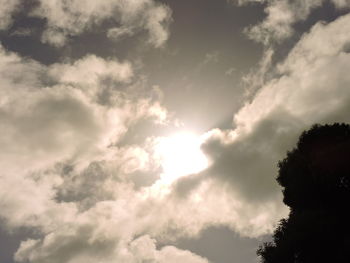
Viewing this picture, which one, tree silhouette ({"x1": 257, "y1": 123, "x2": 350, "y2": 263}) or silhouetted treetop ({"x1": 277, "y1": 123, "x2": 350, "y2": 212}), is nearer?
tree silhouette ({"x1": 257, "y1": 123, "x2": 350, "y2": 263})

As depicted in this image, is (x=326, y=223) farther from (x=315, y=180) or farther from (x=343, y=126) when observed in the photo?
(x=343, y=126)

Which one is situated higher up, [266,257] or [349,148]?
[349,148]

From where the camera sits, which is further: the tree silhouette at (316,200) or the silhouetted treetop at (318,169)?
the silhouetted treetop at (318,169)

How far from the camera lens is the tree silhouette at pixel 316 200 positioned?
29250 millimetres

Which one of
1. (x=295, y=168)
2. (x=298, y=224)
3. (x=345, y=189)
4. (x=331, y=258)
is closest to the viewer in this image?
(x=331, y=258)

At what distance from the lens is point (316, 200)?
33531 millimetres

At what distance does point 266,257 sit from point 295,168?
893cm

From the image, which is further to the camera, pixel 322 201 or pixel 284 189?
pixel 284 189

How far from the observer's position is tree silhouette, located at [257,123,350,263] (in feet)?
96.0

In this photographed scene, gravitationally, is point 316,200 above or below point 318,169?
below

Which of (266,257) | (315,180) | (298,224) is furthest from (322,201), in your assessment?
(266,257)

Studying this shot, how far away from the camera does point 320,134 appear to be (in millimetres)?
36938

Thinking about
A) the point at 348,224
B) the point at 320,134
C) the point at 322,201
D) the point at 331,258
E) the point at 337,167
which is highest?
the point at 320,134

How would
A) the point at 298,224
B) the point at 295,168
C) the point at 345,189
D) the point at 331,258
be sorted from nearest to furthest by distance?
1. the point at 331,258
2. the point at 298,224
3. the point at 345,189
4. the point at 295,168
